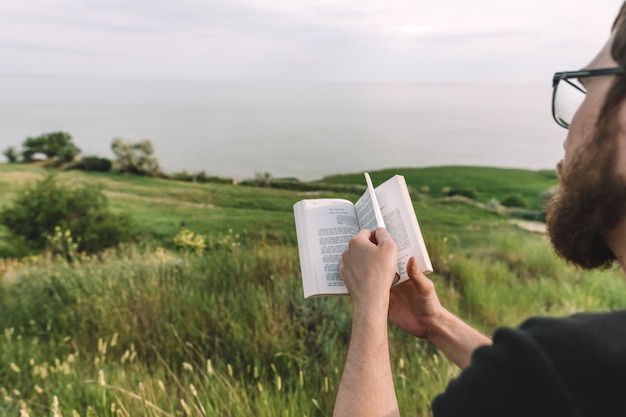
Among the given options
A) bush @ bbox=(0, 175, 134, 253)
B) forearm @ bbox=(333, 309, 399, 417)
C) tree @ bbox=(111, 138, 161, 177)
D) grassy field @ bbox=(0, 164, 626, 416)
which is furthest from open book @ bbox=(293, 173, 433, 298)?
tree @ bbox=(111, 138, 161, 177)

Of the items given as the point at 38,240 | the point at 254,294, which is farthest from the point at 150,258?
the point at 38,240

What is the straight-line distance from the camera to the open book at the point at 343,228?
6.40 feet

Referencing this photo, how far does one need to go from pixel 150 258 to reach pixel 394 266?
442 cm

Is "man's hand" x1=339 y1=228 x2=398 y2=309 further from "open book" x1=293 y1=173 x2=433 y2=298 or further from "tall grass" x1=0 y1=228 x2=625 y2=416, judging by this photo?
"tall grass" x1=0 y1=228 x2=625 y2=416

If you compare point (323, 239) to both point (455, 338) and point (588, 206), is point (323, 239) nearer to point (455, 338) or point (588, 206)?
point (455, 338)

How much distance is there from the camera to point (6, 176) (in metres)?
8.65

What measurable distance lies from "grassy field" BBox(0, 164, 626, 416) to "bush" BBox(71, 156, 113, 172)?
0.63 m

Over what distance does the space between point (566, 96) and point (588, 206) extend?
A: 0.34 m

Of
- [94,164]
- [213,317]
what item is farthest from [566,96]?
[94,164]

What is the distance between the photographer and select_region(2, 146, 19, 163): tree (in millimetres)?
8844

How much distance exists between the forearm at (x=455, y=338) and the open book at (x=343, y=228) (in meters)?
0.31

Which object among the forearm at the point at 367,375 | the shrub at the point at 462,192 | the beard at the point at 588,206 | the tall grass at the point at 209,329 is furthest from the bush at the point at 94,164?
the beard at the point at 588,206

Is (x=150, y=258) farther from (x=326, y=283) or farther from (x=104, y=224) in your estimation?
(x=326, y=283)

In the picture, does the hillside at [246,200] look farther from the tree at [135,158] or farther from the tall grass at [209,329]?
A: the tall grass at [209,329]
